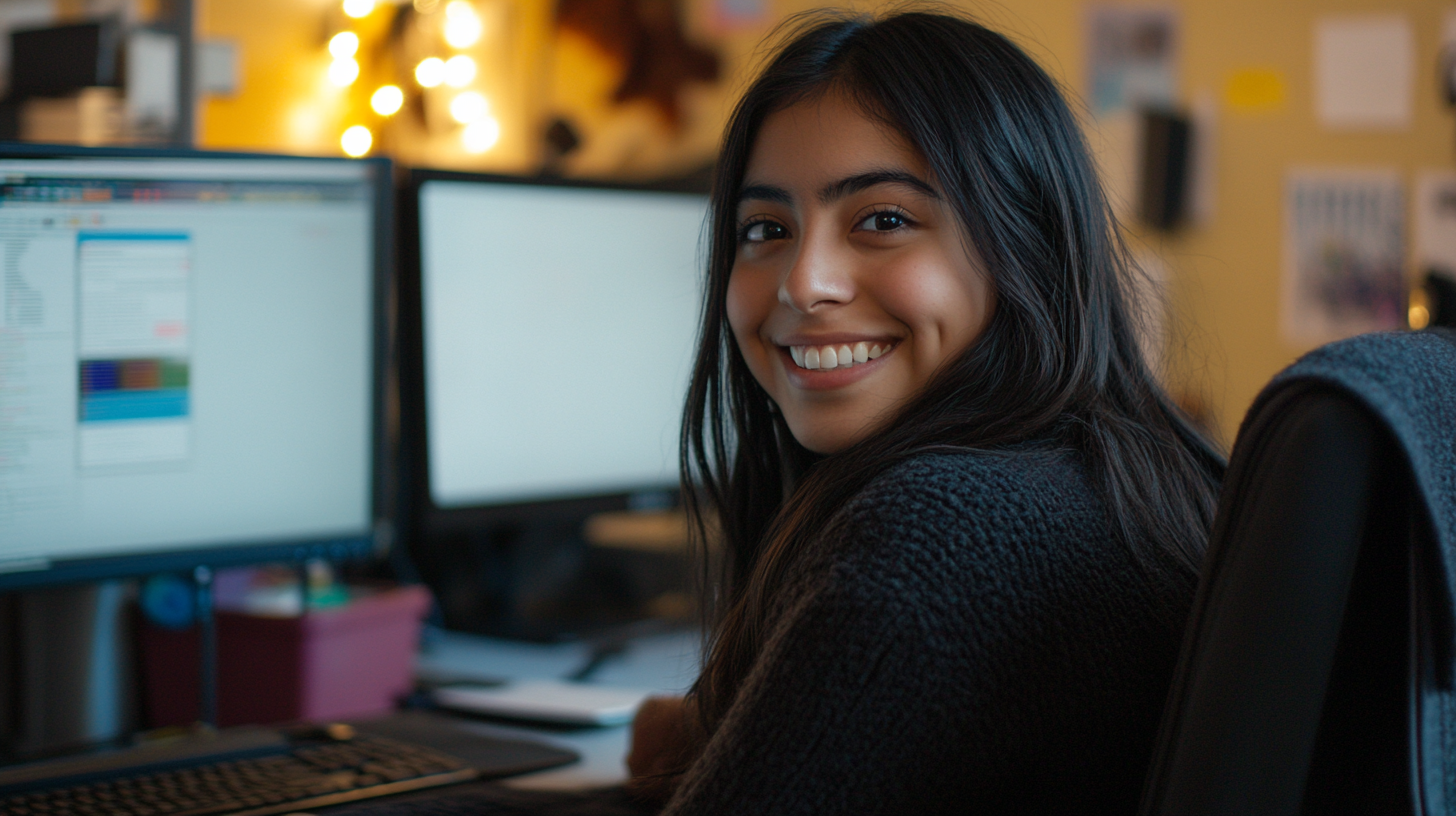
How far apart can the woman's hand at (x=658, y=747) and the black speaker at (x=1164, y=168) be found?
4.83 ft

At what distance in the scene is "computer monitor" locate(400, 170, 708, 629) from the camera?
117 centimetres

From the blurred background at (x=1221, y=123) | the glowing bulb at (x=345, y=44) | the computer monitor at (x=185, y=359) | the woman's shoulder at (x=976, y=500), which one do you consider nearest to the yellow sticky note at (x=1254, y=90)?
the blurred background at (x=1221, y=123)

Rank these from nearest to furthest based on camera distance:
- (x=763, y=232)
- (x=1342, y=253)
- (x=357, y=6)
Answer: (x=763, y=232), (x=357, y=6), (x=1342, y=253)

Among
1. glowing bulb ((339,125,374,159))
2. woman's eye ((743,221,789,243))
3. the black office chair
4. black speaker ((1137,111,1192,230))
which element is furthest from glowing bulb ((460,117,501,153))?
the black office chair

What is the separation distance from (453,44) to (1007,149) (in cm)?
184

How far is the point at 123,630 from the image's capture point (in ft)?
3.34

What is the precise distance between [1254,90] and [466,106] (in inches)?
60.9

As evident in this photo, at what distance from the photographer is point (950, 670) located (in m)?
0.50

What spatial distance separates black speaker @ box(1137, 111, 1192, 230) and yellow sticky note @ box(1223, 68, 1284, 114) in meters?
0.08

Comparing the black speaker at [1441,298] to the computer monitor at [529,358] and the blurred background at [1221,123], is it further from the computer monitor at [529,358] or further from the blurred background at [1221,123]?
the computer monitor at [529,358]

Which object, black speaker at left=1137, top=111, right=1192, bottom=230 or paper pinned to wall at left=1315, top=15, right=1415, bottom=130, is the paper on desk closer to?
black speaker at left=1137, top=111, right=1192, bottom=230

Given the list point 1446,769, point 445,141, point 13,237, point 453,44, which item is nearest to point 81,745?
point 13,237

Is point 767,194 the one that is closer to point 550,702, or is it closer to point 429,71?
point 550,702

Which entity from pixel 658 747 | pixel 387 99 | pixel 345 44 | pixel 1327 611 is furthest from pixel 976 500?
pixel 345 44
